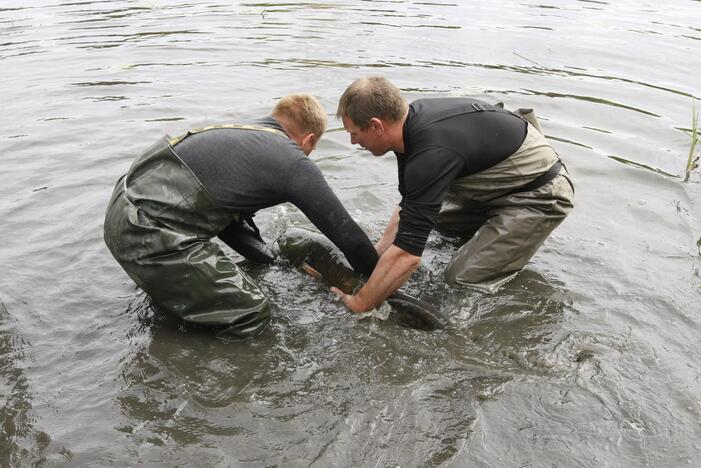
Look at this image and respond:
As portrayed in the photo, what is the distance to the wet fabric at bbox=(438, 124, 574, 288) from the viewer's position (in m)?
4.89

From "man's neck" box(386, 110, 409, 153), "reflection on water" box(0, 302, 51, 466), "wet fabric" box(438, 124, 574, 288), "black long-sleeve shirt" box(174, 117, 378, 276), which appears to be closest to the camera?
"reflection on water" box(0, 302, 51, 466)

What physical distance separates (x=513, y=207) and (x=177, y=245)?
2680mm

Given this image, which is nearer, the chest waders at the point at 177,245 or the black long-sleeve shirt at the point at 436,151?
the chest waders at the point at 177,245

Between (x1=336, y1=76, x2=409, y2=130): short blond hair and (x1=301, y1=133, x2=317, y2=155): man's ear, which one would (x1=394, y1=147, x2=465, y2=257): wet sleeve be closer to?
(x1=336, y1=76, x2=409, y2=130): short blond hair

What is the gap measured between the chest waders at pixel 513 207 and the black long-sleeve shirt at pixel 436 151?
10.3 inches

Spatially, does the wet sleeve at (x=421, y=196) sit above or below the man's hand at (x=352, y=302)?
above

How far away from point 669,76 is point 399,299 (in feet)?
27.0

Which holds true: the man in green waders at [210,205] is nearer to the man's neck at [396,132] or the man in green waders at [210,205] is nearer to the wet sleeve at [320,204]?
the wet sleeve at [320,204]

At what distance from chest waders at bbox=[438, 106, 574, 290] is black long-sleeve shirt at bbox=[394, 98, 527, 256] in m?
0.26

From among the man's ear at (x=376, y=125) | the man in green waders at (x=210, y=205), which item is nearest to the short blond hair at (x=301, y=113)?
the man in green waders at (x=210, y=205)

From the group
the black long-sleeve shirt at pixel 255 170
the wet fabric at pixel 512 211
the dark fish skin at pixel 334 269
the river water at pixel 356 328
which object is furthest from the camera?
the wet fabric at pixel 512 211

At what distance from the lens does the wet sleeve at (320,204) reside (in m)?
4.06

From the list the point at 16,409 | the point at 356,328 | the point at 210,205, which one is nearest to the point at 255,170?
the point at 210,205

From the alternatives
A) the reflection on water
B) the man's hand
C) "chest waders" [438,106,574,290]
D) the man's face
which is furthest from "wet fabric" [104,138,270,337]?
"chest waders" [438,106,574,290]
